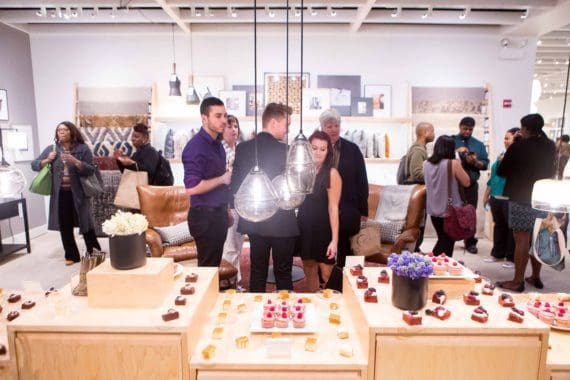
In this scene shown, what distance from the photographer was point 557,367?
62.2 inches

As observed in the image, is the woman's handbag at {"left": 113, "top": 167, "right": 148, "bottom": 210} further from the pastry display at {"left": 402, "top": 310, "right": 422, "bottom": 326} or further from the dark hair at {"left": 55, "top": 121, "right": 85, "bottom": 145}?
the pastry display at {"left": 402, "top": 310, "right": 422, "bottom": 326}

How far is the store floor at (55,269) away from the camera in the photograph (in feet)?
13.3

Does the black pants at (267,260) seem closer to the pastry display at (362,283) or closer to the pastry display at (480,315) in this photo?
the pastry display at (362,283)

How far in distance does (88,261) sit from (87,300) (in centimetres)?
18

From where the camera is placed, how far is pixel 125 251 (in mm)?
1714

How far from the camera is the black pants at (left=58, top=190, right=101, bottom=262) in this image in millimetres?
4407

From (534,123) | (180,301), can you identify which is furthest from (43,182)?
(534,123)

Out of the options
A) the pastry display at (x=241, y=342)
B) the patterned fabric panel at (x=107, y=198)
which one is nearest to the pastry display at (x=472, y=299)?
the pastry display at (x=241, y=342)

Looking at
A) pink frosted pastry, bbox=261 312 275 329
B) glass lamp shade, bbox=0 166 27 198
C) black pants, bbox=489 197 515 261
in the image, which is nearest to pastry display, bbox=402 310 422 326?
pink frosted pastry, bbox=261 312 275 329

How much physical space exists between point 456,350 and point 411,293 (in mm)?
253

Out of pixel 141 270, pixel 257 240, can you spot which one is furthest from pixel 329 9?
pixel 141 270

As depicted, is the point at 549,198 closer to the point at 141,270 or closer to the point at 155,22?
the point at 141,270

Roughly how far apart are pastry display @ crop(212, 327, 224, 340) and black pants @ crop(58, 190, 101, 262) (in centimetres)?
328

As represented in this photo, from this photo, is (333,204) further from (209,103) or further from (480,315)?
(480,315)
